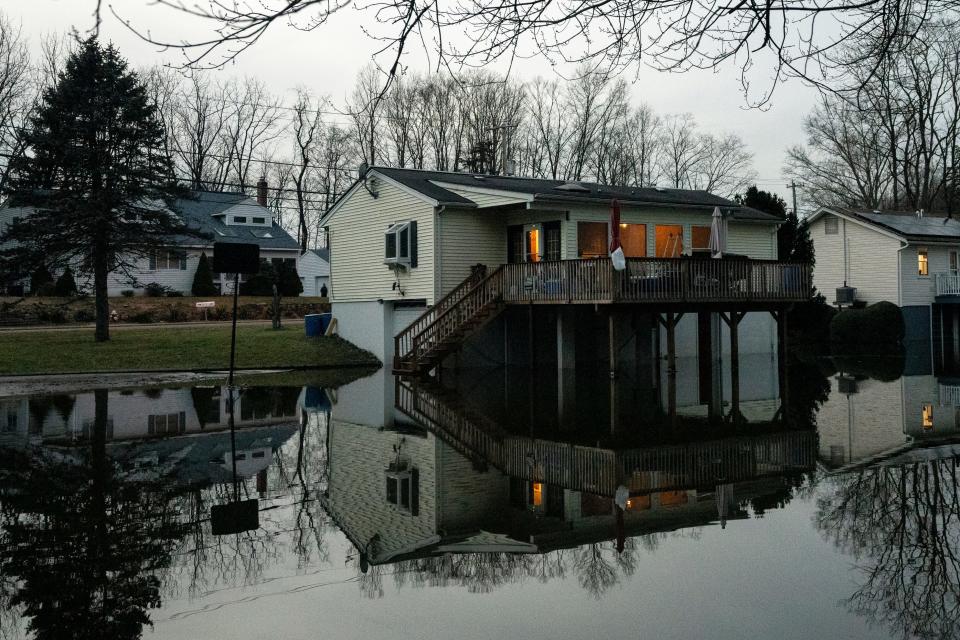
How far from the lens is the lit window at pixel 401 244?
27703 millimetres

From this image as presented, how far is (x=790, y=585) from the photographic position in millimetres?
6430

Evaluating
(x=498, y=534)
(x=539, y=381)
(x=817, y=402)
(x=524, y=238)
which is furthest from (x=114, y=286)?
(x=498, y=534)

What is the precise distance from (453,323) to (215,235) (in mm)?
29676

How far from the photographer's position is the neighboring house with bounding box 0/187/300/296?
154 ft

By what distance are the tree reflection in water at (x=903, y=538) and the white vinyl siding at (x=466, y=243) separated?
17545 millimetres

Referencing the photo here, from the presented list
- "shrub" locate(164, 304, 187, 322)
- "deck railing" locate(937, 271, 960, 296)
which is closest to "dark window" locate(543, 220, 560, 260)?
"shrub" locate(164, 304, 187, 322)

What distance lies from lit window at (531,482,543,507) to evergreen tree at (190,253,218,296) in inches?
1575

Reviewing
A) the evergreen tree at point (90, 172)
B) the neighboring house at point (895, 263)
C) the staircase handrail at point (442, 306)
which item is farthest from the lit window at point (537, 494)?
the neighboring house at point (895, 263)

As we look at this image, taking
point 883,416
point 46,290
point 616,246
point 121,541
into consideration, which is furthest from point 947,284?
point 46,290

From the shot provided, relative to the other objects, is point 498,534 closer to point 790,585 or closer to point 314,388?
point 790,585

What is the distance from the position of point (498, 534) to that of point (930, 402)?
13425 mm

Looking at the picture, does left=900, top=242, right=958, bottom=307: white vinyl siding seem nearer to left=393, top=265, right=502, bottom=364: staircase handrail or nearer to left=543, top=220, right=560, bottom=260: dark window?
left=543, top=220, right=560, bottom=260: dark window

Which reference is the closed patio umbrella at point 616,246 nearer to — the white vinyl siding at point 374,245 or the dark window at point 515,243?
the dark window at point 515,243

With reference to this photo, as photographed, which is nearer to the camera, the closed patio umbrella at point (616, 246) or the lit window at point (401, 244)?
the closed patio umbrella at point (616, 246)
